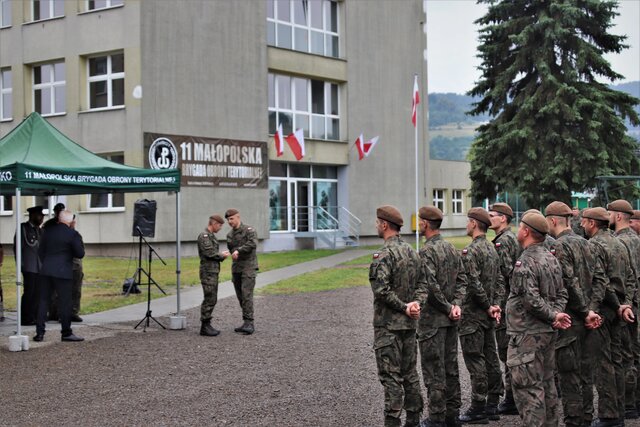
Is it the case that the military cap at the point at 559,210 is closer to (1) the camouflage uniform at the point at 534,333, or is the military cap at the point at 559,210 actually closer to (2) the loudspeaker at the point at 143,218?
(1) the camouflage uniform at the point at 534,333

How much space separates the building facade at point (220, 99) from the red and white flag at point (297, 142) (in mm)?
936

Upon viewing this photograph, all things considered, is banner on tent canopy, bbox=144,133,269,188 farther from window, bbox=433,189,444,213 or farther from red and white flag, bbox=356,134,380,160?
window, bbox=433,189,444,213

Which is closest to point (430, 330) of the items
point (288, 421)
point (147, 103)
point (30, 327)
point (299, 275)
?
point (288, 421)

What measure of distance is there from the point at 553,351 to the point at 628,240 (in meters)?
2.13

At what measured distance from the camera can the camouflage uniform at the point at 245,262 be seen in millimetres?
12805

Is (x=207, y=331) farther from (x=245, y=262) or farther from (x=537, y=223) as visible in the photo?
(x=537, y=223)

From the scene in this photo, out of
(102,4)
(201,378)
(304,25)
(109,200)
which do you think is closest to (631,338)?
(201,378)

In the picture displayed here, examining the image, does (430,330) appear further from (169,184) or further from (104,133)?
(104,133)

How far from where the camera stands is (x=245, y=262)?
12898 millimetres

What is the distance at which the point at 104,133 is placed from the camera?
29125 mm

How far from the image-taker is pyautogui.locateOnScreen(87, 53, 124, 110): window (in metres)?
29.2

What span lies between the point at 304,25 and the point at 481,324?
28.4 metres

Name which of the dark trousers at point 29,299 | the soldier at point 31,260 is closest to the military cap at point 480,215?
the soldier at point 31,260

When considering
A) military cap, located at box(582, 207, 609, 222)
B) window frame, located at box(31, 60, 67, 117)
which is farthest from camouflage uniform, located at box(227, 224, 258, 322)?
window frame, located at box(31, 60, 67, 117)
